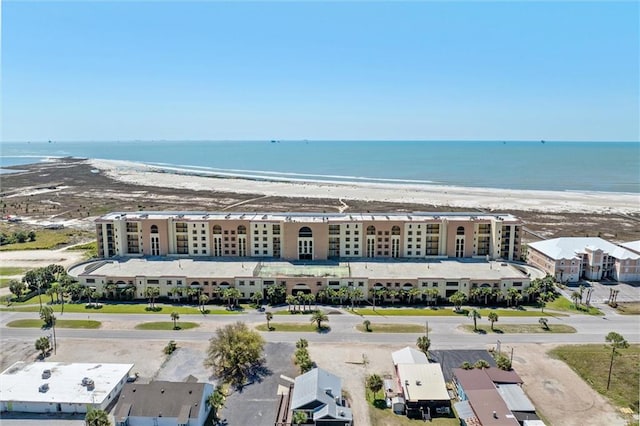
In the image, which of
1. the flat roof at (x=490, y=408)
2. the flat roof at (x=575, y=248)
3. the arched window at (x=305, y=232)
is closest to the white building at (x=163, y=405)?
the flat roof at (x=490, y=408)

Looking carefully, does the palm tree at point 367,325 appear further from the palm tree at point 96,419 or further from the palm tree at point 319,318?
the palm tree at point 96,419

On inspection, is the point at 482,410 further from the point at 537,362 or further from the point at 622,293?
the point at 622,293

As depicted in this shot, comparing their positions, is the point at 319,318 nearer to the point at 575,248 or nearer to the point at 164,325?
the point at 164,325

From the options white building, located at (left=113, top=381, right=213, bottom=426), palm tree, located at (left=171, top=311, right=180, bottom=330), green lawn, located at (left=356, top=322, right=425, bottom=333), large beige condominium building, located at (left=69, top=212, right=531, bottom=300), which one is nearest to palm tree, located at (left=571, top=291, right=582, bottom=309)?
large beige condominium building, located at (left=69, top=212, right=531, bottom=300)

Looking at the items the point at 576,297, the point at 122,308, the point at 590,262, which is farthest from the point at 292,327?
the point at 590,262

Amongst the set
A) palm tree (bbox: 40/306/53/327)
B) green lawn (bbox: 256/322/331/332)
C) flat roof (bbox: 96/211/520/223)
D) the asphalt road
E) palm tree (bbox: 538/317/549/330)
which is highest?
flat roof (bbox: 96/211/520/223)

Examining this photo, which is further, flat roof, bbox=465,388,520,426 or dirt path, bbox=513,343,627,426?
dirt path, bbox=513,343,627,426

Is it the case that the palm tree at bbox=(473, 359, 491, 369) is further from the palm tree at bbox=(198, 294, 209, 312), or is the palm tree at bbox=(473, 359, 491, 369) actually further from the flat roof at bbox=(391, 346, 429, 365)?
the palm tree at bbox=(198, 294, 209, 312)
